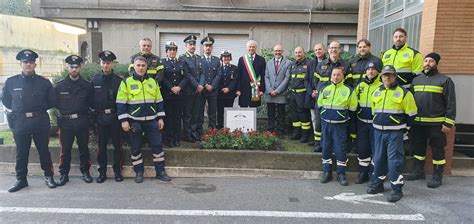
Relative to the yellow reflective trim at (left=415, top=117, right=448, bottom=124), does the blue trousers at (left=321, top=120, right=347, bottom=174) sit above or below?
below

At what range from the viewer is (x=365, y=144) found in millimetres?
6180

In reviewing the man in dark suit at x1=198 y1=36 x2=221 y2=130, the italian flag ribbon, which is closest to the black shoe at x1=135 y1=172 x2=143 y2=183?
the man in dark suit at x1=198 y1=36 x2=221 y2=130

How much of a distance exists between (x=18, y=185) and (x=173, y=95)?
291 centimetres

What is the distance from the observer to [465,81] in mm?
7270

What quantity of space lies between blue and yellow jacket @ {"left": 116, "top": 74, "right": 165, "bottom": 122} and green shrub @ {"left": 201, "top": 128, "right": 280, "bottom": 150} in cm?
128

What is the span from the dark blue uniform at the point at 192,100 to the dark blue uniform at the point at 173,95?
99 mm

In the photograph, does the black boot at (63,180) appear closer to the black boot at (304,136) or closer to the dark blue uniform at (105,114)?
the dark blue uniform at (105,114)

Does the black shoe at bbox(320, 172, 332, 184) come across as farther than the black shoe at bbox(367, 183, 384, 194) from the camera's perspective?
Yes

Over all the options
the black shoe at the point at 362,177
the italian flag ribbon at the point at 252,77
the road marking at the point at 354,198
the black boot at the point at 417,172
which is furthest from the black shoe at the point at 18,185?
the black boot at the point at 417,172

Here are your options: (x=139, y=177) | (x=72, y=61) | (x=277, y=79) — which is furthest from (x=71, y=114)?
(x=277, y=79)

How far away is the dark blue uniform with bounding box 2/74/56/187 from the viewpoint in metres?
5.77

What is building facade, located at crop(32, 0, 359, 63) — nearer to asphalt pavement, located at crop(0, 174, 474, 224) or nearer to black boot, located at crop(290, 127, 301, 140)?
black boot, located at crop(290, 127, 301, 140)

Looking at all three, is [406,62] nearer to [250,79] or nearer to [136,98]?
[250,79]

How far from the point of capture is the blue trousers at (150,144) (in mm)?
6217
